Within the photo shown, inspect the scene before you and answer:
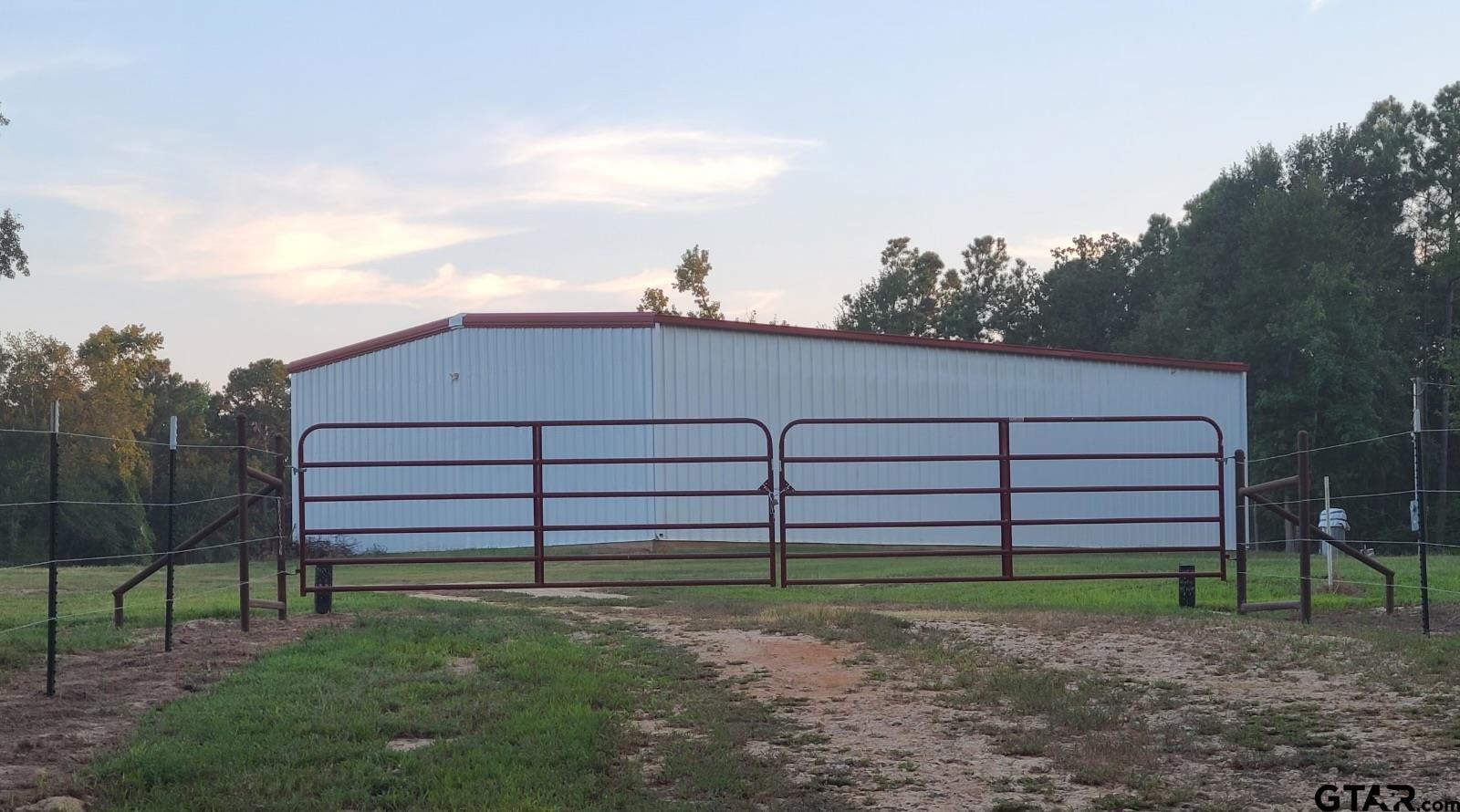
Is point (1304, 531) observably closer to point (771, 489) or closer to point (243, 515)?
point (771, 489)

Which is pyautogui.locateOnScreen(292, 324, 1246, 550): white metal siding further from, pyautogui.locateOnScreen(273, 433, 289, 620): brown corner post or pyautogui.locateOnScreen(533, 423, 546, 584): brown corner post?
pyautogui.locateOnScreen(533, 423, 546, 584): brown corner post

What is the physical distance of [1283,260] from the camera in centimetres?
4753

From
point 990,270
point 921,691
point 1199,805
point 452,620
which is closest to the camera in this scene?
point 1199,805

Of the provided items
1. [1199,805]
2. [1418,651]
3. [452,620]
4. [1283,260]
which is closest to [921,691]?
[1199,805]

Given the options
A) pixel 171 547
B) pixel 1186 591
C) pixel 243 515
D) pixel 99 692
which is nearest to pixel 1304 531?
pixel 1186 591

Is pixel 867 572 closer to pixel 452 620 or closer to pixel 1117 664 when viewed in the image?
pixel 452 620

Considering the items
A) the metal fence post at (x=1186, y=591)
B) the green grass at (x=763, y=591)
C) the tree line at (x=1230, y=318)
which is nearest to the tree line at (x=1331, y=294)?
the tree line at (x=1230, y=318)

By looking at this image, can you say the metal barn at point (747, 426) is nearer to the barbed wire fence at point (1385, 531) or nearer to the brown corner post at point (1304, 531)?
the barbed wire fence at point (1385, 531)

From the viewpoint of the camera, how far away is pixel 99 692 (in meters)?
8.52

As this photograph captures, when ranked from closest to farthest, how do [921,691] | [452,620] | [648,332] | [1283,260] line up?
[921,691]
[452,620]
[648,332]
[1283,260]

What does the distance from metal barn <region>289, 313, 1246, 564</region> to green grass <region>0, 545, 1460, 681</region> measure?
154 inches

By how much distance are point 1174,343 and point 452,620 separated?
45.7 metres
